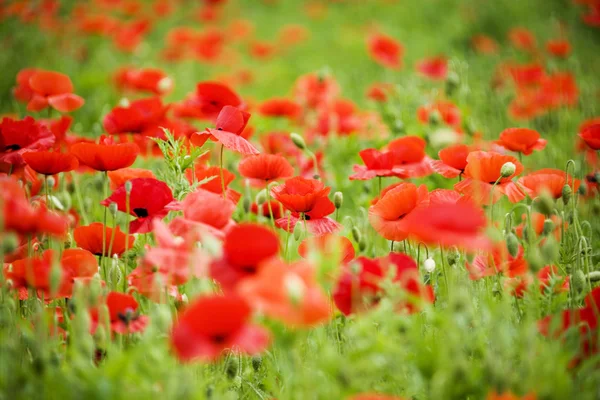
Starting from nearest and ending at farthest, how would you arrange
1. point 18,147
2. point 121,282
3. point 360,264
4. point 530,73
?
1. point 360,264
2. point 121,282
3. point 18,147
4. point 530,73

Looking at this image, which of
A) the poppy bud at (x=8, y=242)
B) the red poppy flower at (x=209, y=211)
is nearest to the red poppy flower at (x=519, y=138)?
the red poppy flower at (x=209, y=211)

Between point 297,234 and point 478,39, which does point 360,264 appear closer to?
point 297,234

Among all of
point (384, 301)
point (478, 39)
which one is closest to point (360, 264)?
point (384, 301)

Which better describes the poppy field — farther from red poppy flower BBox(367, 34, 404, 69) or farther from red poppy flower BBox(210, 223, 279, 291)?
red poppy flower BBox(367, 34, 404, 69)

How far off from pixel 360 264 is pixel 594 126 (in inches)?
45.0

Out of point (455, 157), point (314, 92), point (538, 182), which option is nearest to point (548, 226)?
point (538, 182)

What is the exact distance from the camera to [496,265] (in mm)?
1872

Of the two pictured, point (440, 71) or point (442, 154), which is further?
point (440, 71)

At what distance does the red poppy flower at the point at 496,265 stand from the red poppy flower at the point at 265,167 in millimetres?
656

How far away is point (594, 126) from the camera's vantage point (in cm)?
205

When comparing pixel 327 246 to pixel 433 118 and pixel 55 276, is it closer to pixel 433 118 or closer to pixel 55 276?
pixel 55 276

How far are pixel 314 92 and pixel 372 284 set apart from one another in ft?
8.95

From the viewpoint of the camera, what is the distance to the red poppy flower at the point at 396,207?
1.74 m

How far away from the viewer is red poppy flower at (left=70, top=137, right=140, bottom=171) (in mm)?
1819
